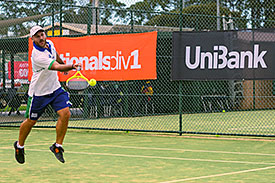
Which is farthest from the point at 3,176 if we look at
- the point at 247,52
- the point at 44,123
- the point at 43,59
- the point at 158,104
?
the point at 158,104

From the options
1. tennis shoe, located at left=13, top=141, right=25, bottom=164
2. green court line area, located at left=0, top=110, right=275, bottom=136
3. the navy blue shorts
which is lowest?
green court line area, located at left=0, top=110, right=275, bottom=136

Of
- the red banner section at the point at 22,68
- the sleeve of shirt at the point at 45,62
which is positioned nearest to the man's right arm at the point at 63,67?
the sleeve of shirt at the point at 45,62

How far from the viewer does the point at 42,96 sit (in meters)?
8.19

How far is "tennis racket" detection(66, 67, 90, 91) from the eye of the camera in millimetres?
14203

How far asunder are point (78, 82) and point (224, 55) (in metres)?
4.54

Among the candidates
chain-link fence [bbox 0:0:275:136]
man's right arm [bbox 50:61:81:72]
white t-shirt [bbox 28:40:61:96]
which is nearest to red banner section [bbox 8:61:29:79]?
chain-link fence [bbox 0:0:275:136]

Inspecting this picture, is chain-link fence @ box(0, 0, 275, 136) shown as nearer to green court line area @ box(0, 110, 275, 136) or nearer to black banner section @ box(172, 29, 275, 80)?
green court line area @ box(0, 110, 275, 136)

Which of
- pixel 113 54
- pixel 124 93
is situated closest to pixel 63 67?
pixel 113 54

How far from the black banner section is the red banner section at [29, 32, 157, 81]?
2.24 feet

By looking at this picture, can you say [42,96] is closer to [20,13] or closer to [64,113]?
[64,113]

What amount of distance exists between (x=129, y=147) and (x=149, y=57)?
2891mm

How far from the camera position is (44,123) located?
16469 mm

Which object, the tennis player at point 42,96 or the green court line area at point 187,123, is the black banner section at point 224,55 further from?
the tennis player at point 42,96

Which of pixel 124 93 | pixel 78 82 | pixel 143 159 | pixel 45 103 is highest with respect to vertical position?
pixel 45 103
